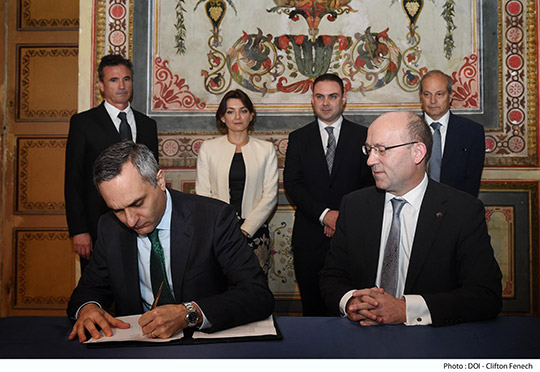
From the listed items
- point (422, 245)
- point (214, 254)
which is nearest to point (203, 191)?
point (214, 254)

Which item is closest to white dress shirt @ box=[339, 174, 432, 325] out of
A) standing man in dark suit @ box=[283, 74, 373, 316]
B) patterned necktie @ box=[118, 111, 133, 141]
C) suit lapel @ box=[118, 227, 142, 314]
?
suit lapel @ box=[118, 227, 142, 314]

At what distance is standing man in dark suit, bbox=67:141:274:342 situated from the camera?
211 cm

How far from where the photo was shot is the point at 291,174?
162 inches

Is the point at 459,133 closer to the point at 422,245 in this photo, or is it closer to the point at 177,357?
the point at 422,245

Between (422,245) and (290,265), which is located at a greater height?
(422,245)

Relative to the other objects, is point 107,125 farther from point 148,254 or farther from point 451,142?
point 451,142

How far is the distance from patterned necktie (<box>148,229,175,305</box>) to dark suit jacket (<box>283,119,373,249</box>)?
1783 millimetres

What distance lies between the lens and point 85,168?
3955mm

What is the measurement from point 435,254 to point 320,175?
176 centimetres

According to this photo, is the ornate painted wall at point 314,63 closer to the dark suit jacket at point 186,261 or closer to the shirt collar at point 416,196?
the shirt collar at point 416,196

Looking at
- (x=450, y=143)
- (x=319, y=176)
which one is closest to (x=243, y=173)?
(x=319, y=176)

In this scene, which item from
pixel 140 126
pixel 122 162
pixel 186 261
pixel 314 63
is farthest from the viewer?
pixel 314 63

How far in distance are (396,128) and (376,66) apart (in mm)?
2771

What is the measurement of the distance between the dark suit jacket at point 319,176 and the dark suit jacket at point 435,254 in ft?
4.42
